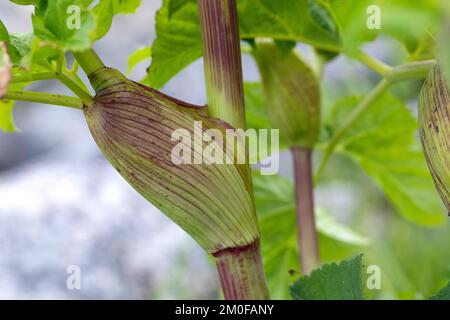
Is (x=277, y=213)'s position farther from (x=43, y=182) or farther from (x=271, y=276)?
(x=43, y=182)

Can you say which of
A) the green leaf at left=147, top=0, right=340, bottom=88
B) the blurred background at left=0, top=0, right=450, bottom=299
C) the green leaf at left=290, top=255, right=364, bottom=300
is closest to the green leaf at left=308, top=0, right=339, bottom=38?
the green leaf at left=147, top=0, right=340, bottom=88

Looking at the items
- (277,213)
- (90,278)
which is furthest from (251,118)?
(90,278)

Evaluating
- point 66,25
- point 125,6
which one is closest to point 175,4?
point 125,6

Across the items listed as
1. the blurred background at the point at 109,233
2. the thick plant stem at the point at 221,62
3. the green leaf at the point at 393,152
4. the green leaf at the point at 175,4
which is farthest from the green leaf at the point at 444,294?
the blurred background at the point at 109,233

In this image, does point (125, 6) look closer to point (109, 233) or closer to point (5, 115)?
point (5, 115)

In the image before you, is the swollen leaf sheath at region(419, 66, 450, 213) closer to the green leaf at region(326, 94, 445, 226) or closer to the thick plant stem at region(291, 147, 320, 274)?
the thick plant stem at region(291, 147, 320, 274)
